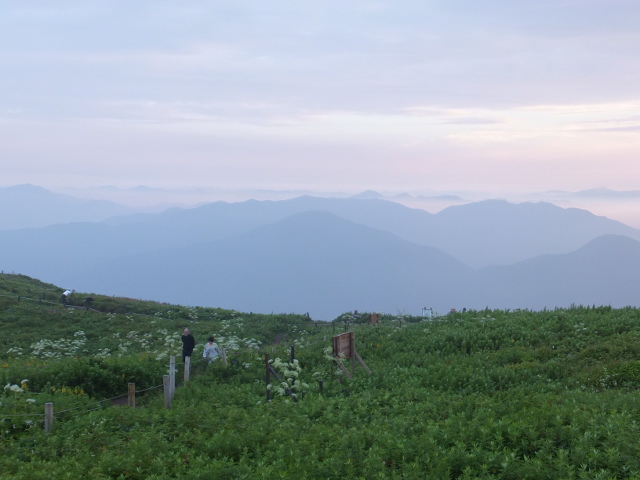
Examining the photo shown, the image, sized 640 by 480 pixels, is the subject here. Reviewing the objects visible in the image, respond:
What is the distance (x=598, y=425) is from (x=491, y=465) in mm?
2766

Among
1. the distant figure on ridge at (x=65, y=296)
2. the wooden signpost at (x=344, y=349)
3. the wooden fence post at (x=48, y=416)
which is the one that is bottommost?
the distant figure on ridge at (x=65, y=296)

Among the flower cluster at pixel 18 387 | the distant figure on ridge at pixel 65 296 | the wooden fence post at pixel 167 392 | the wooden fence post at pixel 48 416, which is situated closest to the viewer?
the wooden fence post at pixel 48 416

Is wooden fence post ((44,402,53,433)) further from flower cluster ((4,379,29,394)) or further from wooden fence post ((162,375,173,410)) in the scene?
flower cluster ((4,379,29,394))

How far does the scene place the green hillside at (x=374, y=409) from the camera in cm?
1062

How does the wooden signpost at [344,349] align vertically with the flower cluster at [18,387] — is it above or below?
above

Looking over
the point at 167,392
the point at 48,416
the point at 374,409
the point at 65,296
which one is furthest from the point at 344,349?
the point at 65,296

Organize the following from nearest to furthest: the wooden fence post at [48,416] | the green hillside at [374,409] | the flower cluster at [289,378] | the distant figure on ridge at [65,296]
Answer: the green hillside at [374,409]
the wooden fence post at [48,416]
the flower cluster at [289,378]
the distant figure on ridge at [65,296]

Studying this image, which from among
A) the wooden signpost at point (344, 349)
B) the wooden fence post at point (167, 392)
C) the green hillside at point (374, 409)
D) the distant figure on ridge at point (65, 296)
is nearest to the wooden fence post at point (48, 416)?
the green hillside at point (374, 409)

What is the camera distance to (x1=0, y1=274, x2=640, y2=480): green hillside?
10625 mm

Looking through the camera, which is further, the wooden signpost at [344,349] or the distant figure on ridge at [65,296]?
the distant figure on ridge at [65,296]

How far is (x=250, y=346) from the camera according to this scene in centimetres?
2803

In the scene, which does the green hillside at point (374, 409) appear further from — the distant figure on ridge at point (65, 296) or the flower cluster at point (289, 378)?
the distant figure on ridge at point (65, 296)

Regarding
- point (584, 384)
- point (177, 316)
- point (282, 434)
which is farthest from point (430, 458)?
point (177, 316)

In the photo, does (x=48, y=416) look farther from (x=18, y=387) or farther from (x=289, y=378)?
(x=289, y=378)
